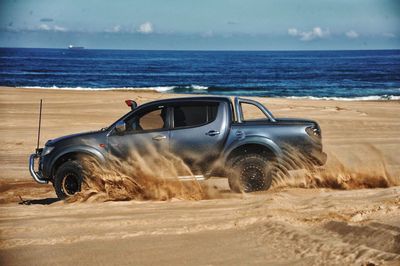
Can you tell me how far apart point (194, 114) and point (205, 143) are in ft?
1.69

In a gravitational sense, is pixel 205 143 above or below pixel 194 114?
below

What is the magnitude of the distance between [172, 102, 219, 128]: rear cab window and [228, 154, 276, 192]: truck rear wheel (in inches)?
32.7

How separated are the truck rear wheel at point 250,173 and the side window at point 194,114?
0.84 meters

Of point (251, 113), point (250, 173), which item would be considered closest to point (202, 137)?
point (250, 173)

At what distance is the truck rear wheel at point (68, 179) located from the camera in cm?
980

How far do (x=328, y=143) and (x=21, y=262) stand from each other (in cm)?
1218

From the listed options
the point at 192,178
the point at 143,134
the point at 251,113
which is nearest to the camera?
the point at 192,178

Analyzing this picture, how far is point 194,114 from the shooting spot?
391 inches

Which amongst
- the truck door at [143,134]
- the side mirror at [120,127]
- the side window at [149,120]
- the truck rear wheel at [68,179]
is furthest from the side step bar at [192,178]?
the truck rear wheel at [68,179]

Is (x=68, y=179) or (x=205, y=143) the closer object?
(x=205, y=143)

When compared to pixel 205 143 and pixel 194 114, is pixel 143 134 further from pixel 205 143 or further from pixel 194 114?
pixel 205 143

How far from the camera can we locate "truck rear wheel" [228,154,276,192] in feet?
31.7

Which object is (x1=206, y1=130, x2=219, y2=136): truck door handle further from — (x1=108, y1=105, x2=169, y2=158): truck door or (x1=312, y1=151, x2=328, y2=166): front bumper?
(x1=312, y1=151, x2=328, y2=166): front bumper

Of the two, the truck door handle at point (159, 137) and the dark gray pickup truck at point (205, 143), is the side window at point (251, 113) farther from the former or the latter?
the truck door handle at point (159, 137)
